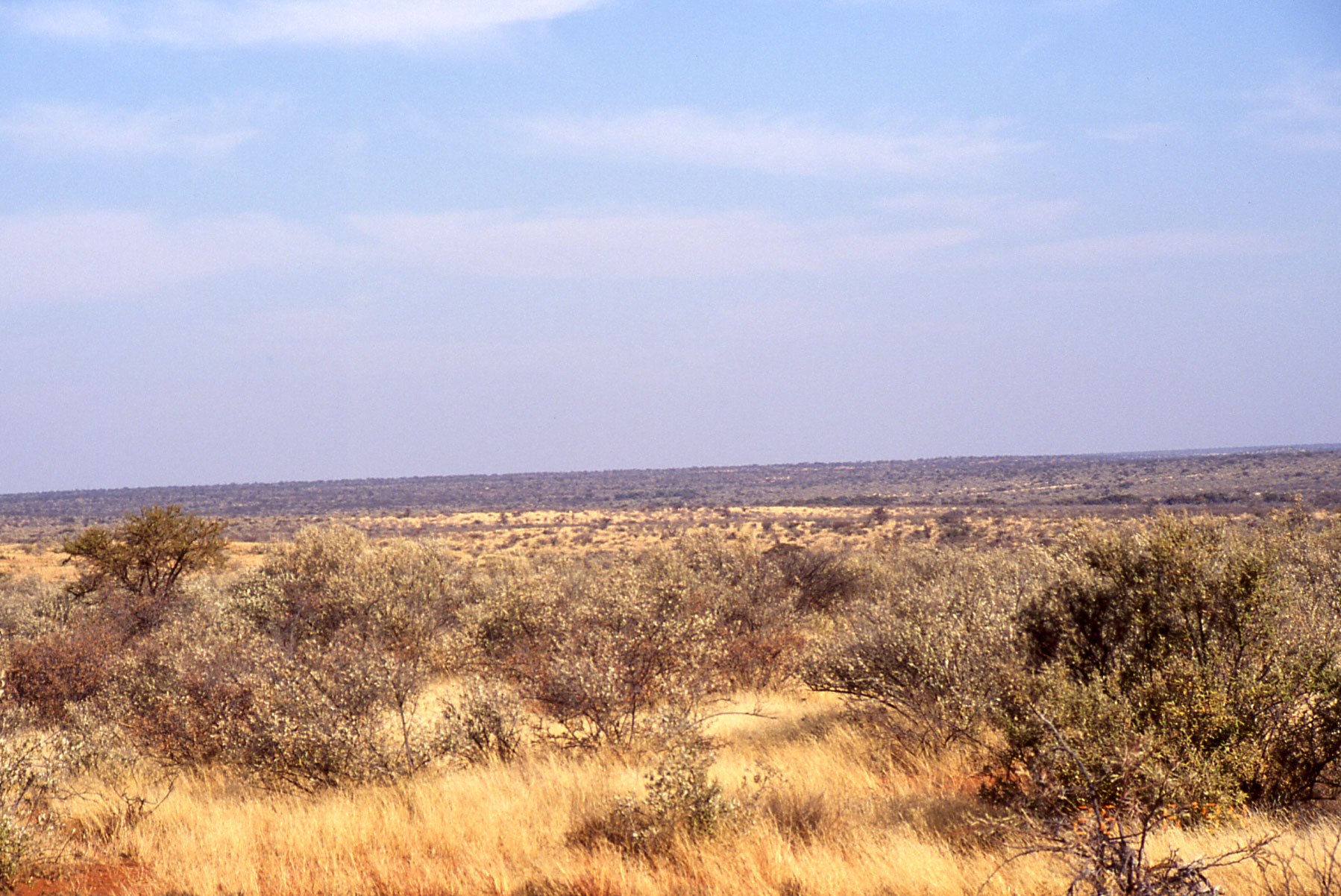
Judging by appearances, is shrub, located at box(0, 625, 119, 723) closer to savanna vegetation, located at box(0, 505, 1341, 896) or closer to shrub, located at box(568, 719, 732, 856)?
savanna vegetation, located at box(0, 505, 1341, 896)

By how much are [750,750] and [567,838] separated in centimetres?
359

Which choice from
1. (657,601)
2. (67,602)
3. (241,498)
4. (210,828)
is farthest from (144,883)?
(241,498)

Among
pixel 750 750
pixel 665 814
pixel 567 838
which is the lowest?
pixel 750 750

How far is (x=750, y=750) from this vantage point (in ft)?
33.8

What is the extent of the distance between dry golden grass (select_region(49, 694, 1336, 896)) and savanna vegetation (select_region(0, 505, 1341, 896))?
32 mm

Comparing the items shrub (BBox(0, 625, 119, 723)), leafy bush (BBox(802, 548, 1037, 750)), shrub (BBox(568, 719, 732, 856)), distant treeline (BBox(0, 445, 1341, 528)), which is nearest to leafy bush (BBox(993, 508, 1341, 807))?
leafy bush (BBox(802, 548, 1037, 750))

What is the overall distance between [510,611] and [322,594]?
4306 millimetres

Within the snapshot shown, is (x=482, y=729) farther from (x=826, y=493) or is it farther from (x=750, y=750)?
(x=826, y=493)

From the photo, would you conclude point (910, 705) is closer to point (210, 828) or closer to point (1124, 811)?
point (1124, 811)

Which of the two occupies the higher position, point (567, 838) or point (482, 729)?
point (482, 729)

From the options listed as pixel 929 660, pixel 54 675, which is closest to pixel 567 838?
pixel 929 660

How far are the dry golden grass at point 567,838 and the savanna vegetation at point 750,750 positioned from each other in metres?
0.03

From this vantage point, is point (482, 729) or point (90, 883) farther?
point (482, 729)

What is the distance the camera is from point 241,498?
132750mm
